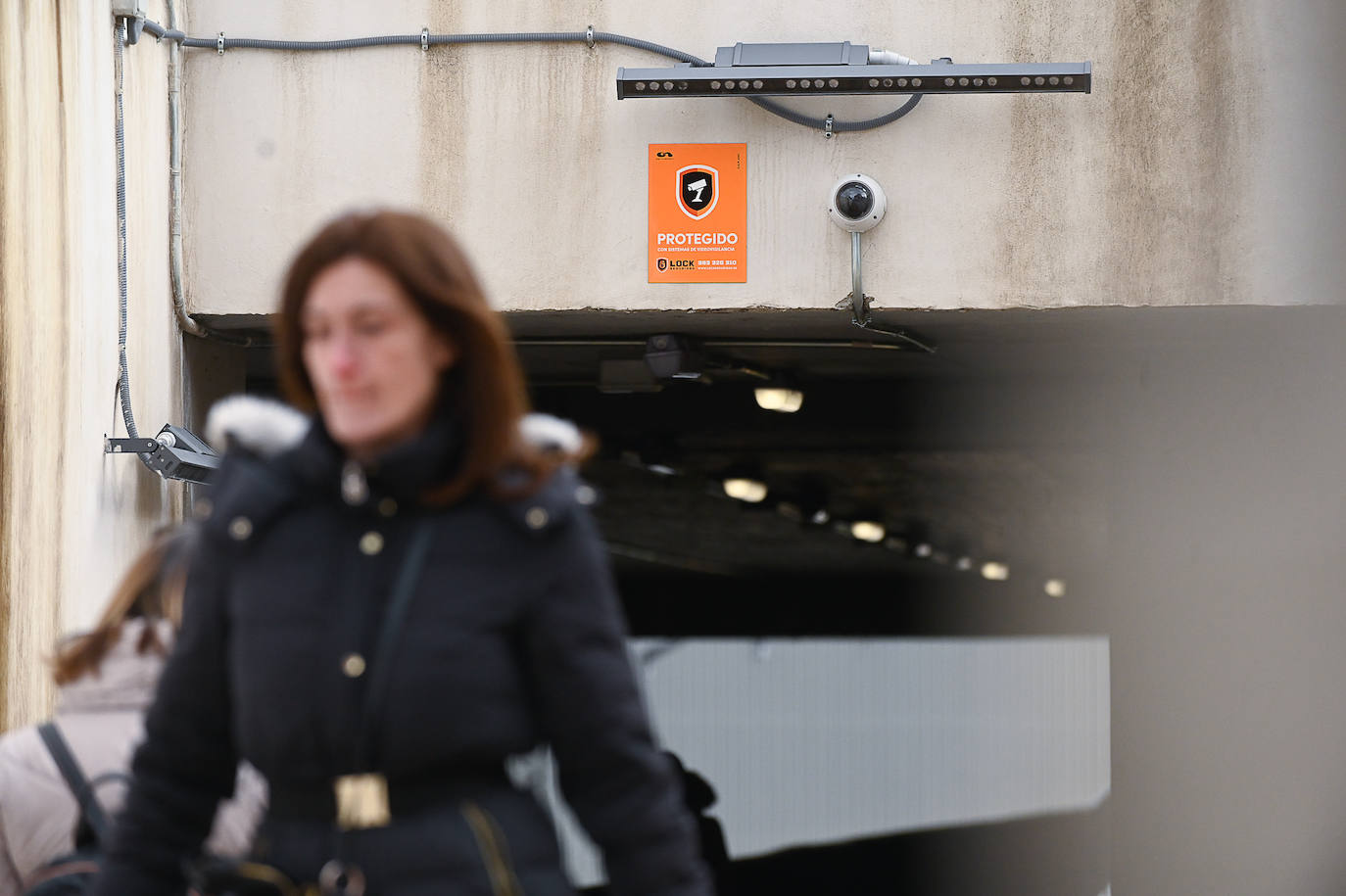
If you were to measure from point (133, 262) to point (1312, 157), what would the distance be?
195 inches

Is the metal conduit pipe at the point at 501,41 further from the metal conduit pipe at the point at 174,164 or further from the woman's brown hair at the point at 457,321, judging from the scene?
the woman's brown hair at the point at 457,321

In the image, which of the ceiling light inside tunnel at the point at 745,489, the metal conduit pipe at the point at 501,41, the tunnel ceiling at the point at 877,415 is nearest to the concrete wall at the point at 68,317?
the metal conduit pipe at the point at 501,41

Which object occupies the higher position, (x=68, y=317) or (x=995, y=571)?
(x=68, y=317)

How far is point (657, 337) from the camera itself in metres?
8.42

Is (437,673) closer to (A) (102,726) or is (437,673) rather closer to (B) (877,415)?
(A) (102,726)

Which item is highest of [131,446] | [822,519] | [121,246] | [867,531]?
[121,246]

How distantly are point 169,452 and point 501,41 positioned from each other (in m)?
2.31

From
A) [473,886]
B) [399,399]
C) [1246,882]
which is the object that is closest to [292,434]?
[399,399]

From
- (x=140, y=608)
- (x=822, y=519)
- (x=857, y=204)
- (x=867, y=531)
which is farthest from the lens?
(x=867, y=531)

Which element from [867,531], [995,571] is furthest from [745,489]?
[995,571]

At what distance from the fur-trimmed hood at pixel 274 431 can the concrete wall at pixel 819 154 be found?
17.0 ft

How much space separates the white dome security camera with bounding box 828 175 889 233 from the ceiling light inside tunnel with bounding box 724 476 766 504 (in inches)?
284

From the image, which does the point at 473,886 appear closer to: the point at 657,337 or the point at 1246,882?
the point at 657,337

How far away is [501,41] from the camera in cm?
739
